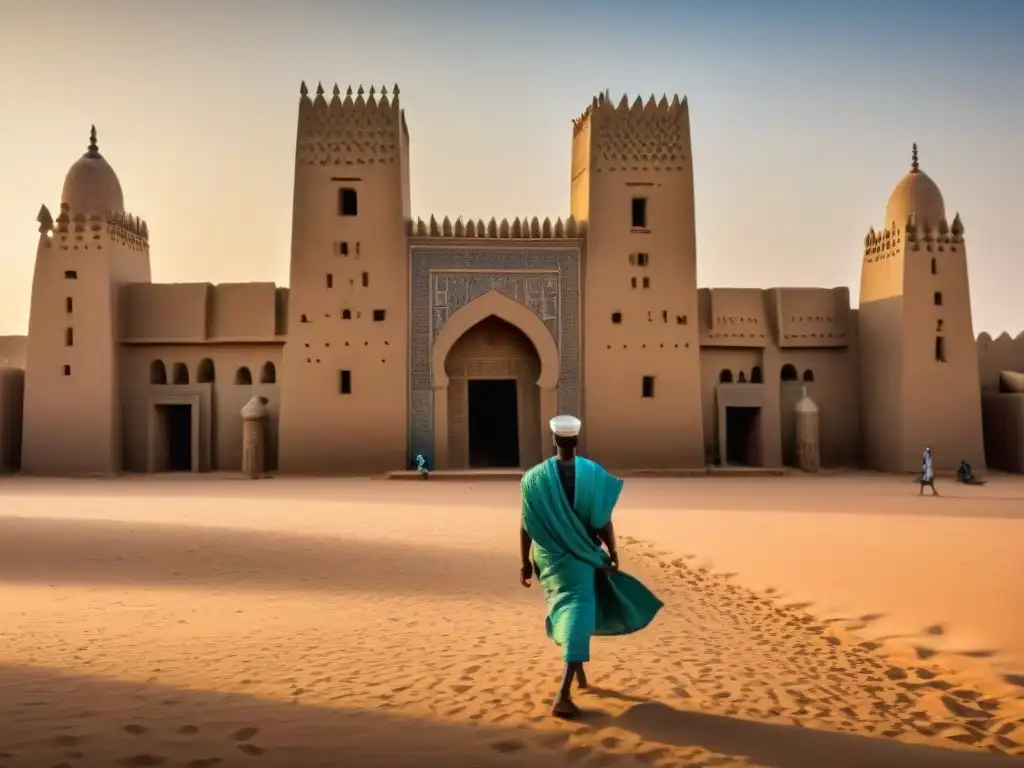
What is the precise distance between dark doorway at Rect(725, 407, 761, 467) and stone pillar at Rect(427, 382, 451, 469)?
662 centimetres

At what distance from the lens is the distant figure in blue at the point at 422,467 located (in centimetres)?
1759

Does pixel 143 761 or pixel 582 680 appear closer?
pixel 143 761

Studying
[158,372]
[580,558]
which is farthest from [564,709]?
[158,372]

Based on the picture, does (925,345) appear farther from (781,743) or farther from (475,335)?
(781,743)

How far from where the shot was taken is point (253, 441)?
726 inches

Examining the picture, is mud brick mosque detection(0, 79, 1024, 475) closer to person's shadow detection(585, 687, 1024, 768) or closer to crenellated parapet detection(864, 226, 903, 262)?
crenellated parapet detection(864, 226, 903, 262)

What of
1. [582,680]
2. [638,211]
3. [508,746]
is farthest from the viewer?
[638,211]

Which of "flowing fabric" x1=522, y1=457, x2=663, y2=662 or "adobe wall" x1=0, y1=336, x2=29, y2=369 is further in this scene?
"adobe wall" x1=0, y1=336, x2=29, y2=369

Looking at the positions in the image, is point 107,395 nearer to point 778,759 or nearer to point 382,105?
point 382,105

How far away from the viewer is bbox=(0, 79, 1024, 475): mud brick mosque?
18.9m

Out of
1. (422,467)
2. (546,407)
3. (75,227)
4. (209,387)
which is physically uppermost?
(75,227)

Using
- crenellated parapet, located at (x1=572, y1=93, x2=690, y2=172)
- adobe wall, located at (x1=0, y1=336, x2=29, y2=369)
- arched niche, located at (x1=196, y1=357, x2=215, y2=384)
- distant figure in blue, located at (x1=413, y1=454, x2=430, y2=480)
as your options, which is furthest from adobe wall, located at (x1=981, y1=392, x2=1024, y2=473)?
adobe wall, located at (x1=0, y1=336, x2=29, y2=369)

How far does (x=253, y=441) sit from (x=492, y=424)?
6855 millimetres

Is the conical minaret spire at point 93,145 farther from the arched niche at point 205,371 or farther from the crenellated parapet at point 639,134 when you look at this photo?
the crenellated parapet at point 639,134
